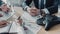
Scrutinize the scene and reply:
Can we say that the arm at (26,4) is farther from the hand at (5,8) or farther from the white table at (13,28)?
the white table at (13,28)

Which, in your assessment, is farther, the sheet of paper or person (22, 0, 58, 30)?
person (22, 0, 58, 30)

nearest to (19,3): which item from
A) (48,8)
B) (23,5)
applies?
(23,5)

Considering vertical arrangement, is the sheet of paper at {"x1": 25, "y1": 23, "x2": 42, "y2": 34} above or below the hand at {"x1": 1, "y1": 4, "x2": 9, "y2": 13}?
below

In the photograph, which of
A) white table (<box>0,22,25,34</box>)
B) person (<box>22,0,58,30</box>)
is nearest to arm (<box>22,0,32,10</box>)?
person (<box>22,0,58,30</box>)

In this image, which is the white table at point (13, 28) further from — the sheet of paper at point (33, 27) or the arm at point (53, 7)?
the arm at point (53, 7)

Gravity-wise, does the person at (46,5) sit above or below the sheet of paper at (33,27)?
above

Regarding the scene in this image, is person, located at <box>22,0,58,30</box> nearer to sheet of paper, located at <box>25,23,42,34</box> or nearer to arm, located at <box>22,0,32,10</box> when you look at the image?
arm, located at <box>22,0,32,10</box>

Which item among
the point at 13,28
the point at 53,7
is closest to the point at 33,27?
the point at 13,28

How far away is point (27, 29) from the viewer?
0.81 m

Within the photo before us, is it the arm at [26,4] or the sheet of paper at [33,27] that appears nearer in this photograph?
the sheet of paper at [33,27]

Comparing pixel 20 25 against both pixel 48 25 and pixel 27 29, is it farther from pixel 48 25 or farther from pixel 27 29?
pixel 48 25

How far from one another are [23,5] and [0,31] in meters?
0.38

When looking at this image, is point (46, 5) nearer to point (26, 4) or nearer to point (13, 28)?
point (26, 4)

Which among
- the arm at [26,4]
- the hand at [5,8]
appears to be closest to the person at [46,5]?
the arm at [26,4]
